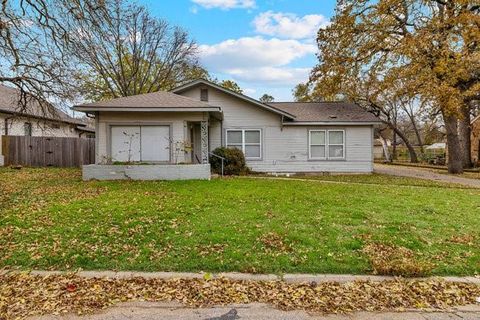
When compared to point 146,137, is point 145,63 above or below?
above

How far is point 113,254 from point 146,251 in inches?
17.7

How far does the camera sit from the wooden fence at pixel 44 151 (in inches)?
738

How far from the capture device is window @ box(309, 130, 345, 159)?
17.6 m

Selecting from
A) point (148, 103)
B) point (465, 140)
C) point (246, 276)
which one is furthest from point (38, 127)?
point (465, 140)

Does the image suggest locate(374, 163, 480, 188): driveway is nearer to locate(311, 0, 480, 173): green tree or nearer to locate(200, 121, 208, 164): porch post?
locate(311, 0, 480, 173): green tree

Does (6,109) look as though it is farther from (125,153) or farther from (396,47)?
(396,47)

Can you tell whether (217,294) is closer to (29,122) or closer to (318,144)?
(318,144)

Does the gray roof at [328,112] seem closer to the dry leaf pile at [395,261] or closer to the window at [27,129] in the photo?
the dry leaf pile at [395,261]

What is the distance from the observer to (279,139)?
1747 centimetres

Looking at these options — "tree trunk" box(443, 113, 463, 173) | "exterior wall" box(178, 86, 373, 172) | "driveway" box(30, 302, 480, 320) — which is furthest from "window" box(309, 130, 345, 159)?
"driveway" box(30, 302, 480, 320)

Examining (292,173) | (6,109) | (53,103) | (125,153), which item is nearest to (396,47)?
(292,173)

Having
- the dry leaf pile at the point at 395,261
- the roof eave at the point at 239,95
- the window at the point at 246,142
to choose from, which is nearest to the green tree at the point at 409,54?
the roof eave at the point at 239,95

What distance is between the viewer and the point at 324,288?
405 cm

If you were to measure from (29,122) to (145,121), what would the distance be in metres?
9.11
